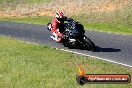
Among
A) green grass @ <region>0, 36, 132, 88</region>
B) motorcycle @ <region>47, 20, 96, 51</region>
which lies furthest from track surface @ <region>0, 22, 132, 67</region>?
green grass @ <region>0, 36, 132, 88</region>

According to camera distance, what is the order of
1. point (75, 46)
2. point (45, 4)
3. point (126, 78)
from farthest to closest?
point (45, 4) < point (75, 46) < point (126, 78)

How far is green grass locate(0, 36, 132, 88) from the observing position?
11883 mm

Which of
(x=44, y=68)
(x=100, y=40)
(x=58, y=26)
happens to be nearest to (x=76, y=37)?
(x=58, y=26)

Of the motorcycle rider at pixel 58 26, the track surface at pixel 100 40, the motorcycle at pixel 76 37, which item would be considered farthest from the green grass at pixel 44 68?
the motorcycle rider at pixel 58 26

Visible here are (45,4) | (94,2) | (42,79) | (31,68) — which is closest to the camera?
(42,79)

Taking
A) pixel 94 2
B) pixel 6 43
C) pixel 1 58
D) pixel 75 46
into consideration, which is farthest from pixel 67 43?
pixel 94 2

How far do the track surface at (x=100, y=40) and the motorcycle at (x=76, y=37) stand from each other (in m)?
0.40

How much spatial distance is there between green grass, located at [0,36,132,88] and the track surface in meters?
1.43

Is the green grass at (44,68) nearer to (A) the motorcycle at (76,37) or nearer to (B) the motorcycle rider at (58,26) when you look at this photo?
(A) the motorcycle at (76,37)

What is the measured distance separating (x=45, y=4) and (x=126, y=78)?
40126 millimetres

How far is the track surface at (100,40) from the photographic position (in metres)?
18.0

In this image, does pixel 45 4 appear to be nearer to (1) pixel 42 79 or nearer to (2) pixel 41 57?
(2) pixel 41 57

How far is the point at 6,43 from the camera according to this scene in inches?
825

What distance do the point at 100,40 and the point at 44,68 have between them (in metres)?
9.55
